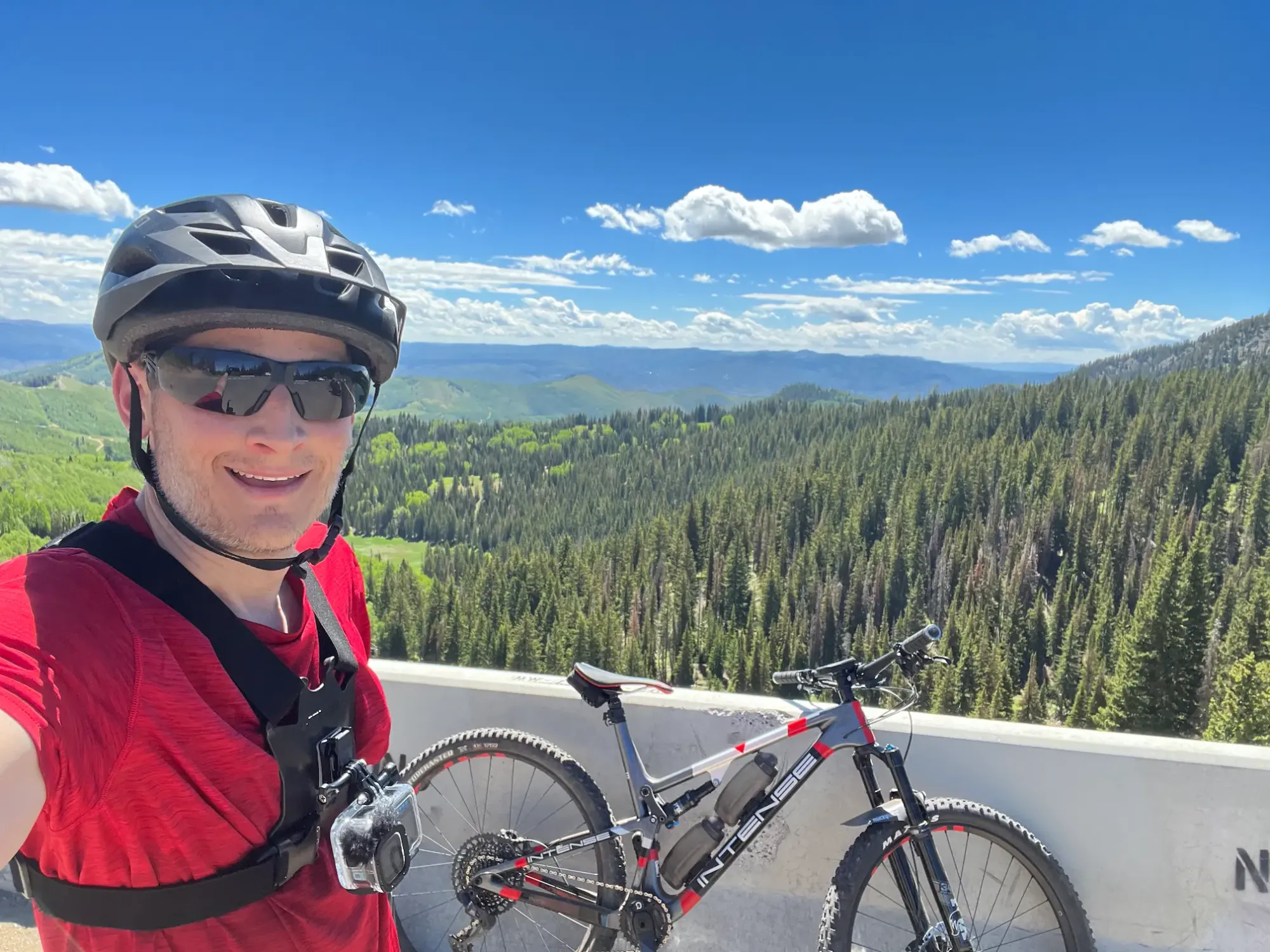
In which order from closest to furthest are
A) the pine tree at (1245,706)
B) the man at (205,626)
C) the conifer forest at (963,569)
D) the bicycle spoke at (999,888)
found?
the man at (205,626) < the bicycle spoke at (999,888) < the pine tree at (1245,706) < the conifer forest at (963,569)

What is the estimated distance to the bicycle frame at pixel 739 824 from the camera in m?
3.23

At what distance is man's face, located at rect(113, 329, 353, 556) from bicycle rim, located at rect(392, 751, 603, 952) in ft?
7.61

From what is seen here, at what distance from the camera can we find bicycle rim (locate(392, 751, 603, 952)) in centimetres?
368

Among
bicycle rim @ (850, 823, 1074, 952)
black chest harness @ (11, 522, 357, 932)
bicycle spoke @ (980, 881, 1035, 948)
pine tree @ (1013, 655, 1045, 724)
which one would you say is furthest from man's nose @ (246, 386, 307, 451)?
pine tree @ (1013, 655, 1045, 724)

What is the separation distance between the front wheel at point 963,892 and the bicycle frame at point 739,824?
48 mm

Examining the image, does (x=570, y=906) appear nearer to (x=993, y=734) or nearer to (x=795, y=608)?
(x=993, y=734)

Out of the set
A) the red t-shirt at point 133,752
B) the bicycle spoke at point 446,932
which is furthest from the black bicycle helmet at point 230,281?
the bicycle spoke at point 446,932

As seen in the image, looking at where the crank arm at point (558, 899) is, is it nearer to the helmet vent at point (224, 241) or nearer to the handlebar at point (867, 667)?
the handlebar at point (867, 667)

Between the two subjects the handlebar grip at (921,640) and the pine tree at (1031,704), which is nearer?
the handlebar grip at (921,640)

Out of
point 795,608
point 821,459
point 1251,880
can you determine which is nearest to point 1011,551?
point 795,608

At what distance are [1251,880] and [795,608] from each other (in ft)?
306

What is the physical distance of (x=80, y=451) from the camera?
585ft

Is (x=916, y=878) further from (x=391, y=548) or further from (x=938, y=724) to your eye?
(x=391, y=548)

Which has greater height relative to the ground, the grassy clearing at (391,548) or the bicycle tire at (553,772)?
the bicycle tire at (553,772)
